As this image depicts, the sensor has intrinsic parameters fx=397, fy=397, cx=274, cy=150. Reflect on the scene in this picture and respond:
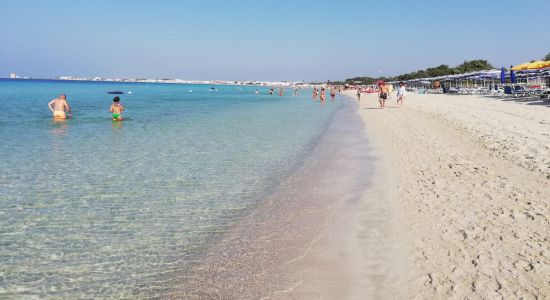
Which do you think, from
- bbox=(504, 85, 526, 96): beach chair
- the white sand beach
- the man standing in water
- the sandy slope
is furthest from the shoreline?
bbox=(504, 85, 526, 96): beach chair

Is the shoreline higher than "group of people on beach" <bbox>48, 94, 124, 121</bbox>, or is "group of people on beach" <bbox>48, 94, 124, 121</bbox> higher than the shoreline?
"group of people on beach" <bbox>48, 94, 124, 121</bbox>

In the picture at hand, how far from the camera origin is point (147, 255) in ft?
13.9

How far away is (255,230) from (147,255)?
4.43 ft

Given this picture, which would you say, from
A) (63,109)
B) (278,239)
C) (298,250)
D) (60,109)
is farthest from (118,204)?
(63,109)

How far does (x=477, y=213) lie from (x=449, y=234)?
2.97ft

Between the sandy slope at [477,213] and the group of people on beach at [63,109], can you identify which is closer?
the sandy slope at [477,213]

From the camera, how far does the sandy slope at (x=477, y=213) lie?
136 inches

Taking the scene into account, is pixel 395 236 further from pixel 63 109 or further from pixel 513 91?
pixel 513 91

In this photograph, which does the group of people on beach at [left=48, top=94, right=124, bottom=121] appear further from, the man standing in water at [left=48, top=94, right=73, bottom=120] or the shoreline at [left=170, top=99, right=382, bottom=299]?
the shoreline at [left=170, top=99, right=382, bottom=299]

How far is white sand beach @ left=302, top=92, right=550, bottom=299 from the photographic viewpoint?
3.43 meters

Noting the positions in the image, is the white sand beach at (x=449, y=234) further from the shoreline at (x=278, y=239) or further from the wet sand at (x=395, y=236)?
the shoreline at (x=278, y=239)

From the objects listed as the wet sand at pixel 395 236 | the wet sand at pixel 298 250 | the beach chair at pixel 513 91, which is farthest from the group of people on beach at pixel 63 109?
the beach chair at pixel 513 91

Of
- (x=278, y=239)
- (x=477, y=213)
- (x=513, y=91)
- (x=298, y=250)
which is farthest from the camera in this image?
(x=513, y=91)

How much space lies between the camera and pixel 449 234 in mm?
4527
